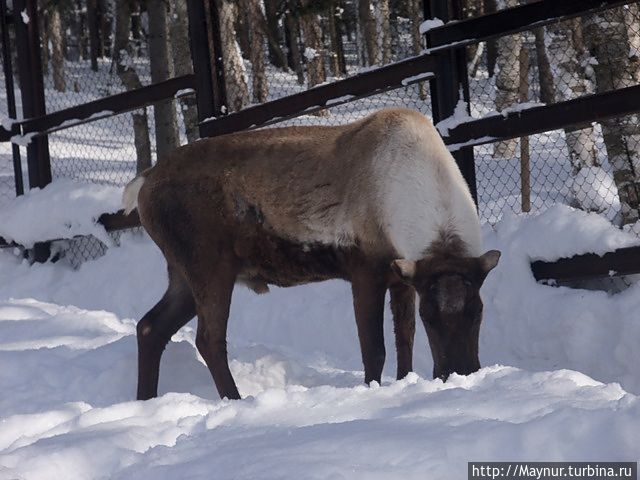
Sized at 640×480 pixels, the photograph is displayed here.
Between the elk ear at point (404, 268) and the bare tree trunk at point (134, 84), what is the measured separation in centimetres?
596

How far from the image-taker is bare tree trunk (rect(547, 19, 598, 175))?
349 inches

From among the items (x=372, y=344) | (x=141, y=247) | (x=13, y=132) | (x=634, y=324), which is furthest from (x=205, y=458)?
(x=13, y=132)

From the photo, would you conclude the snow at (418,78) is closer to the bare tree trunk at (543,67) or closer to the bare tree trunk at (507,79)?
the bare tree trunk at (507,79)

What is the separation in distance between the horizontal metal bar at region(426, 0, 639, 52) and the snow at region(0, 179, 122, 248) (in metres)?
3.04

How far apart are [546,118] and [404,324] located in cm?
131

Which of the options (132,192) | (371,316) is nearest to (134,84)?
(132,192)

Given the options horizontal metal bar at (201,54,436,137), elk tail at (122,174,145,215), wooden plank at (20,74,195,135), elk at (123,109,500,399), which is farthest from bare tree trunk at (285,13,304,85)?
elk at (123,109,500,399)

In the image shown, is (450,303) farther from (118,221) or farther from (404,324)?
(118,221)

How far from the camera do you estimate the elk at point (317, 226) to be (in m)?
4.57

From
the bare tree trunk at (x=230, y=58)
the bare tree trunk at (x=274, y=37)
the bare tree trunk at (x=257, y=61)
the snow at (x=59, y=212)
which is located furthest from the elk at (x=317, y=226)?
the bare tree trunk at (x=274, y=37)

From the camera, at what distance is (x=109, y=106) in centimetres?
782

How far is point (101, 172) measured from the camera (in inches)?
580

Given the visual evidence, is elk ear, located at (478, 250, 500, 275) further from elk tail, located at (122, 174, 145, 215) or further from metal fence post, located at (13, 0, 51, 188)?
metal fence post, located at (13, 0, 51, 188)

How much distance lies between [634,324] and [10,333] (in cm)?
342
